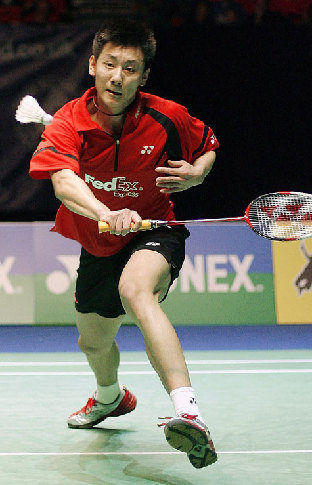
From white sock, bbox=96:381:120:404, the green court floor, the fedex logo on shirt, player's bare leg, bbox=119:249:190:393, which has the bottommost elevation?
the green court floor

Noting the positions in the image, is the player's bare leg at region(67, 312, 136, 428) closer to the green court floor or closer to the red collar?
the green court floor

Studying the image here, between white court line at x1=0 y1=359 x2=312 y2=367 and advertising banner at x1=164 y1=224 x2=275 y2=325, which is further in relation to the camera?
advertising banner at x1=164 y1=224 x2=275 y2=325

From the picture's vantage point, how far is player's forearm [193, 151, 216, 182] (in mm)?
3746

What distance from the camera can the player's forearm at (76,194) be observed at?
3323 millimetres

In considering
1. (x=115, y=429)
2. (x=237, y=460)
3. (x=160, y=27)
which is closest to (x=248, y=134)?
(x=160, y=27)

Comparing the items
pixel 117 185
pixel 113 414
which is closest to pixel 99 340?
pixel 113 414

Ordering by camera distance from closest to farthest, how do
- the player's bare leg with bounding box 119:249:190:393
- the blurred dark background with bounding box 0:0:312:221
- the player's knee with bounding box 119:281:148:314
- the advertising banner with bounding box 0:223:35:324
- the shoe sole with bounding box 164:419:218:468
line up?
the shoe sole with bounding box 164:419:218:468 < the player's bare leg with bounding box 119:249:190:393 < the player's knee with bounding box 119:281:148:314 < the advertising banner with bounding box 0:223:35:324 < the blurred dark background with bounding box 0:0:312:221

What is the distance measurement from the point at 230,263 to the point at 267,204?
333 centimetres

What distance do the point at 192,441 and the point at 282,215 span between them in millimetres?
1172

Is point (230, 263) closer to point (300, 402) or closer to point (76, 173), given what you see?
point (300, 402)

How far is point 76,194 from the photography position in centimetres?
338

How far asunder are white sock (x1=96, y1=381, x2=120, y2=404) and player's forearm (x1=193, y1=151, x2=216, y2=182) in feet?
3.50

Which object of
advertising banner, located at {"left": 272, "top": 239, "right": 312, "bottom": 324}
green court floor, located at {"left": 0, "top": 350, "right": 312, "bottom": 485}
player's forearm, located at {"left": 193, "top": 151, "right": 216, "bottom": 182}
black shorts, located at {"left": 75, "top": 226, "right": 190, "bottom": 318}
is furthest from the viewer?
advertising banner, located at {"left": 272, "top": 239, "right": 312, "bottom": 324}

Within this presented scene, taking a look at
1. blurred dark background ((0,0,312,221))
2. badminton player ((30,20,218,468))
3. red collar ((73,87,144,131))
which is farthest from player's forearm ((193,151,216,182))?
blurred dark background ((0,0,312,221))
